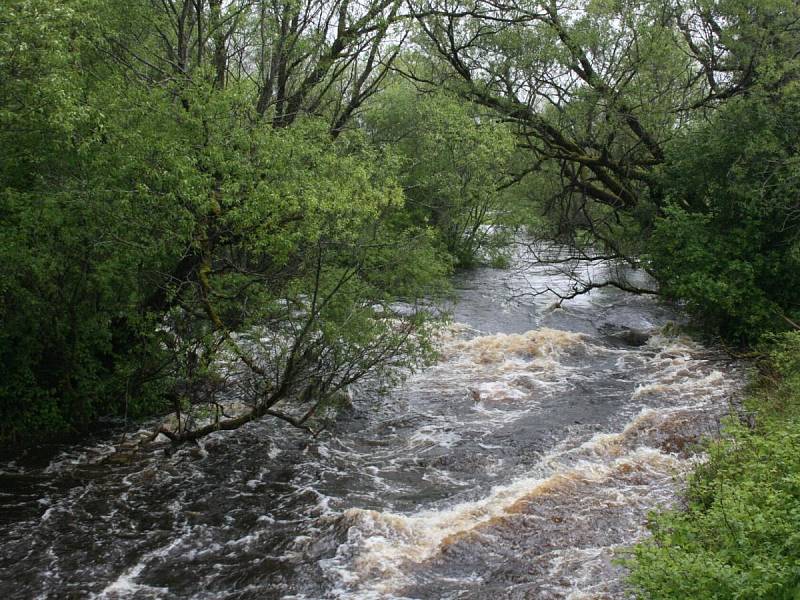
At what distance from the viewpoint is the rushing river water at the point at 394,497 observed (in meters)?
8.05

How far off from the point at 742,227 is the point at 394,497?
11767 millimetres

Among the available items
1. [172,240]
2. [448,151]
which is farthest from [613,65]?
[172,240]

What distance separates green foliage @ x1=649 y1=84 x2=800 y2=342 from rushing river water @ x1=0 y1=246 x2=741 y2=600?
1631mm

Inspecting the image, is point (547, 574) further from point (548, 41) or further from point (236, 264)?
point (548, 41)

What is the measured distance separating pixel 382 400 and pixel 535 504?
18.9 ft

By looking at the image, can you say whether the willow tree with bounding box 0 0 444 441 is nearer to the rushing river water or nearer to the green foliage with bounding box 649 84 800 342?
the rushing river water

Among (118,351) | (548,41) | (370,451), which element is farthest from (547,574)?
(548,41)

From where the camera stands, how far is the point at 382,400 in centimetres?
1495

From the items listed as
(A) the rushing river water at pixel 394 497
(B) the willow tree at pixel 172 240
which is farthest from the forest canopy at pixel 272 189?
(A) the rushing river water at pixel 394 497

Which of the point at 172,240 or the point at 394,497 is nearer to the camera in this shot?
the point at 394,497

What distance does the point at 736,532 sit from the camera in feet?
20.8

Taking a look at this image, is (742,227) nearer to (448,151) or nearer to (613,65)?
(613,65)

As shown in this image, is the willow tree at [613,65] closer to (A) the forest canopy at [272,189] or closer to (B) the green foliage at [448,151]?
(A) the forest canopy at [272,189]

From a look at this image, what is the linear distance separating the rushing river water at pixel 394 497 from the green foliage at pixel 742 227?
1.63m
